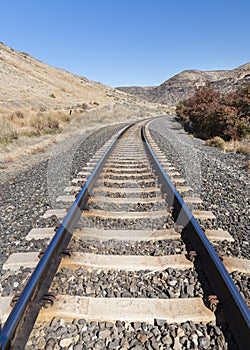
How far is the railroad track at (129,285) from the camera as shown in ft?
7.30

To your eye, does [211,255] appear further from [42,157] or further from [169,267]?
[42,157]

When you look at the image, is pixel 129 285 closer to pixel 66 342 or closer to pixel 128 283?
pixel 128 283

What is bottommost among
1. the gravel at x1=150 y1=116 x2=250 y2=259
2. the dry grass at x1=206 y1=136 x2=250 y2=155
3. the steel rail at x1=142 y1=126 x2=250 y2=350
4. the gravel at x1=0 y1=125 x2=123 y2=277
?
the dry grass at x1=206 y1=136 x2=250 y2=155

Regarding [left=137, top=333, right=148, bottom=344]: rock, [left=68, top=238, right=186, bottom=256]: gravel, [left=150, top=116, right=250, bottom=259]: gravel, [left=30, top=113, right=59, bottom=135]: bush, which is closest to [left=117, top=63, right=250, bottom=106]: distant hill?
[left=30, top=113, right=59, bottom=135]: bush

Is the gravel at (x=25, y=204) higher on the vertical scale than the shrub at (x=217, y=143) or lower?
higher

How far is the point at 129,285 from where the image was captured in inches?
111

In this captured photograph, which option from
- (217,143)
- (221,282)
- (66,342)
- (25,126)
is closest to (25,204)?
(66,342)

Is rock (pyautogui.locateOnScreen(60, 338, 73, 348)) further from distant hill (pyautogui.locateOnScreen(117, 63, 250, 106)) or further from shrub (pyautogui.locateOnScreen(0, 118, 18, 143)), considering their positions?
distant hill (pyautogui.locateOnScreen(117, 63, 250, 106))

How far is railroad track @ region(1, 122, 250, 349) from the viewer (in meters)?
2.22

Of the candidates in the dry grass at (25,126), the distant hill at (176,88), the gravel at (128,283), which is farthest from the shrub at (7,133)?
the distant hill at (176,88)

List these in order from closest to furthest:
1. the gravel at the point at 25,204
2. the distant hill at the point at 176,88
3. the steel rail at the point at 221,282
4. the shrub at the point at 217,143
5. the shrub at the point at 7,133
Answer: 1. the steel rail at the point at 221,282
2. the gravel at the point at 25,204
3. the shrub at the point at 217,143
4. the shrub at the point at 7,133
5. the distant hill at the point at 176,88

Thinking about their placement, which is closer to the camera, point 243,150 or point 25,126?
point 243,150

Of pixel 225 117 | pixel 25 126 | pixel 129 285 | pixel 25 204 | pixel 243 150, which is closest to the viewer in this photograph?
pixel 129 285

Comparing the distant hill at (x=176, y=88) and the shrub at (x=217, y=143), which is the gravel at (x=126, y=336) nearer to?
the shrub at (x=217, y=143)
